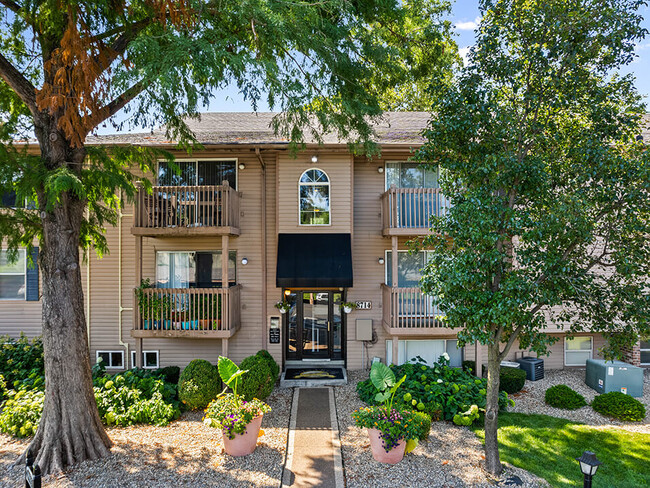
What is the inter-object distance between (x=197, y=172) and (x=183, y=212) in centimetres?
172

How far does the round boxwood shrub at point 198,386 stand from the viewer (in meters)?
8.06

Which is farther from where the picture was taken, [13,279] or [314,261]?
[13,279]

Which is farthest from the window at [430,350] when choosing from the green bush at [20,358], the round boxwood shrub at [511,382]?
the green bush at [20,358]

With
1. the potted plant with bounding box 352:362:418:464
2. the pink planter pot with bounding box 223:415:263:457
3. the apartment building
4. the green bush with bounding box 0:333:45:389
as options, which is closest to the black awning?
the apartment building

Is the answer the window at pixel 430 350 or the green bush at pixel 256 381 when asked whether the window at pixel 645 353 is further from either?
the green bush at pixel 256 381

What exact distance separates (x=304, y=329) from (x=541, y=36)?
935 cm

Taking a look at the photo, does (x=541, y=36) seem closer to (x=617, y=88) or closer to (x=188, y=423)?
(x=617, y=88)

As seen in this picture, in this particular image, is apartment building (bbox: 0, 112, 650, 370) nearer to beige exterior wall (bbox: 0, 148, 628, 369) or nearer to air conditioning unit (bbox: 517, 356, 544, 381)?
beige exterior wall (bbox: 0, 148, 628, 369)

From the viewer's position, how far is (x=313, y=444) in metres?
6.90

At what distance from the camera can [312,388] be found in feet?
31.7

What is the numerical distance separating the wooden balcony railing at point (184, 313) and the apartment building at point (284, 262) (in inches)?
18.9

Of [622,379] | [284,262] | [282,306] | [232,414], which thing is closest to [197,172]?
[284,262]

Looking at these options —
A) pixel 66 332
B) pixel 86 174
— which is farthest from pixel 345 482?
pixel 86 174

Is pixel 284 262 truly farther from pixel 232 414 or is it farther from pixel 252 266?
pixel 232 414
